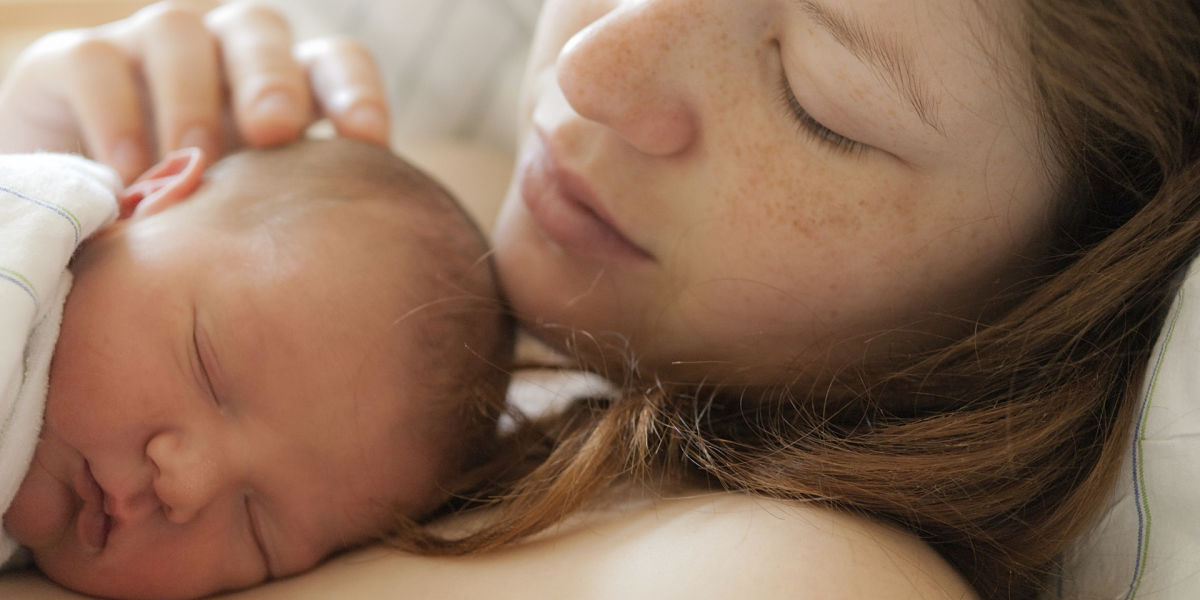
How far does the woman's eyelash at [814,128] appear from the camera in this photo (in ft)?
2.50

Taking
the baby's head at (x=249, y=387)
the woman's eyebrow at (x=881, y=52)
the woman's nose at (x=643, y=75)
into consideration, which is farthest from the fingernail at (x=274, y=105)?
the woman's eyebrow at (x=881, y=52)

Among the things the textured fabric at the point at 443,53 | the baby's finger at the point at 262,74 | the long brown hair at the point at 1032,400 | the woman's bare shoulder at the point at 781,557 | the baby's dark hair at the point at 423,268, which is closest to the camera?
the woman's bare shoulder at the point at 781,557

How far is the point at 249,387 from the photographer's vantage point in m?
0.81

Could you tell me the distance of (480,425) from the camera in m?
0.92

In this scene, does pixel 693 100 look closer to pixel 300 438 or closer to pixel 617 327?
pixel 617 327

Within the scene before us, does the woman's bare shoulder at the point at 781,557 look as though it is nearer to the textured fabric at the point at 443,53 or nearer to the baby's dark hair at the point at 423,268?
the baby's dark hair at the point at 423,268

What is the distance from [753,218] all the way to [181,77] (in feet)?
2.51

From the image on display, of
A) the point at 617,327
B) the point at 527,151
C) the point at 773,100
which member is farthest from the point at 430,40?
the point at 773,100

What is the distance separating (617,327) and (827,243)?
0.77 feet

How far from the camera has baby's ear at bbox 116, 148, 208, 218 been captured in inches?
35.8

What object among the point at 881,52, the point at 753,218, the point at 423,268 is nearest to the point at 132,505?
the point at 423,268

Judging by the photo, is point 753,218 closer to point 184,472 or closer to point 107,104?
point 184,472

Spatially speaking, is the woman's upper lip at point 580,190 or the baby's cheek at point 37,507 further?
the woman's upper lip at point 580,190

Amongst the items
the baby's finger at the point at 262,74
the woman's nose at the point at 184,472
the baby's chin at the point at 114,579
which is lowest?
the baby's chin at the point at 114,579
